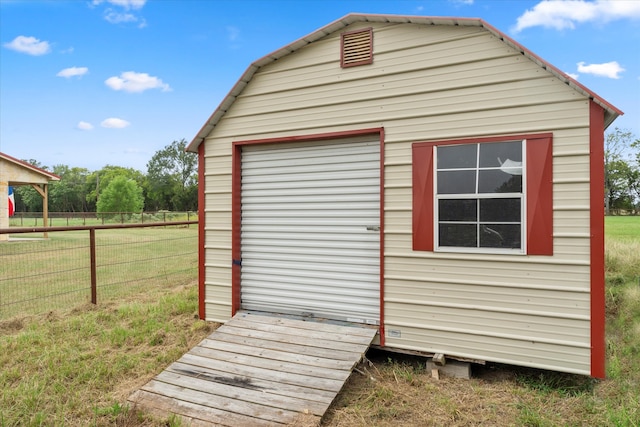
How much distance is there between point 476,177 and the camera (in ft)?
11.9

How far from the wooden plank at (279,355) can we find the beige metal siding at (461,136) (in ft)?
2.52

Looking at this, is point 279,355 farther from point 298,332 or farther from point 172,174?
point 172,174

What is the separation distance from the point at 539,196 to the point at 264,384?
3.12 metres

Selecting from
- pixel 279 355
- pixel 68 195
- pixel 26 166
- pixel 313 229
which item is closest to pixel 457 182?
pixel 313 229

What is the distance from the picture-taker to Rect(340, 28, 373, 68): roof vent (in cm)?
414

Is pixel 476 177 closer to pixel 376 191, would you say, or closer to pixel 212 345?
pixel 376 191

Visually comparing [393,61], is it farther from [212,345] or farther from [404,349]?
[212,345]

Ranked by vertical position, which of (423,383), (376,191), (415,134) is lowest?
(423,383)

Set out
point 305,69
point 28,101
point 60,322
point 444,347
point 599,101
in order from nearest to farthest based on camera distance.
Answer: point 599,101 < point 444,347 < point 305,69 < point 60,322 < point 28,101

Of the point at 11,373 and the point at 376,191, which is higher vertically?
the point at 376,191

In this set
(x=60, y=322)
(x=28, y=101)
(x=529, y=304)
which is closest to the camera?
(x=529, y=304)

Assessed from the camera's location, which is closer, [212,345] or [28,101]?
[212,345]

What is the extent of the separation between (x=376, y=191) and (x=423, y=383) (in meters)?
2.10

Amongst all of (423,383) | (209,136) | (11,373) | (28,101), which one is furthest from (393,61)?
(28,101)
